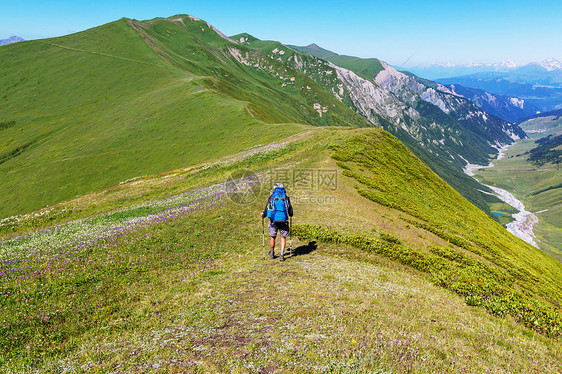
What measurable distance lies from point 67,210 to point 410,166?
6929cm

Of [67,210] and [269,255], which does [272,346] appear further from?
[67,210]

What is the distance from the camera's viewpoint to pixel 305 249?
1928 centimetres

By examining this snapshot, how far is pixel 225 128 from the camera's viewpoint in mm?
92000

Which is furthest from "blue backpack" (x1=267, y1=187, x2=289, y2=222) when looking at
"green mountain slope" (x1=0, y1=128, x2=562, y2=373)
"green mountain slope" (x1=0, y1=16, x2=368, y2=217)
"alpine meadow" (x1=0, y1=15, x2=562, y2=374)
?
"green mountain slope" (x1=0, y1=16, x2=368, y2=217)

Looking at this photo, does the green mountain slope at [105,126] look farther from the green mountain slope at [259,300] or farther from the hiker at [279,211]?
the hiker at [279,211]

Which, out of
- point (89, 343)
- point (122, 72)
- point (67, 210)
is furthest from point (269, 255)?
point (122, 72)

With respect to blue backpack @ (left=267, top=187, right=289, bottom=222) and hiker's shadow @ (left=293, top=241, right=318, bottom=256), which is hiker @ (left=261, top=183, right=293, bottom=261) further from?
hiker's shadow @ (left=293, top=241, right=318, bottom=256)

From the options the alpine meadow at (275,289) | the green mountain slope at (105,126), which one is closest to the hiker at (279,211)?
the alpine meadow at (275,289)

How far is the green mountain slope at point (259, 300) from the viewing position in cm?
826

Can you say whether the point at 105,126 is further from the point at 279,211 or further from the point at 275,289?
the point at 275,289

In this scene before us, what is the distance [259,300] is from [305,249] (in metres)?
7.78

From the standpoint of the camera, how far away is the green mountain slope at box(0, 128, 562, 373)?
8.26m

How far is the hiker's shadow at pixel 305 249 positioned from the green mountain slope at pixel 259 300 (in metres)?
0.16

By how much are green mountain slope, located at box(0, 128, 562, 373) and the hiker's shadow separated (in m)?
0.16
